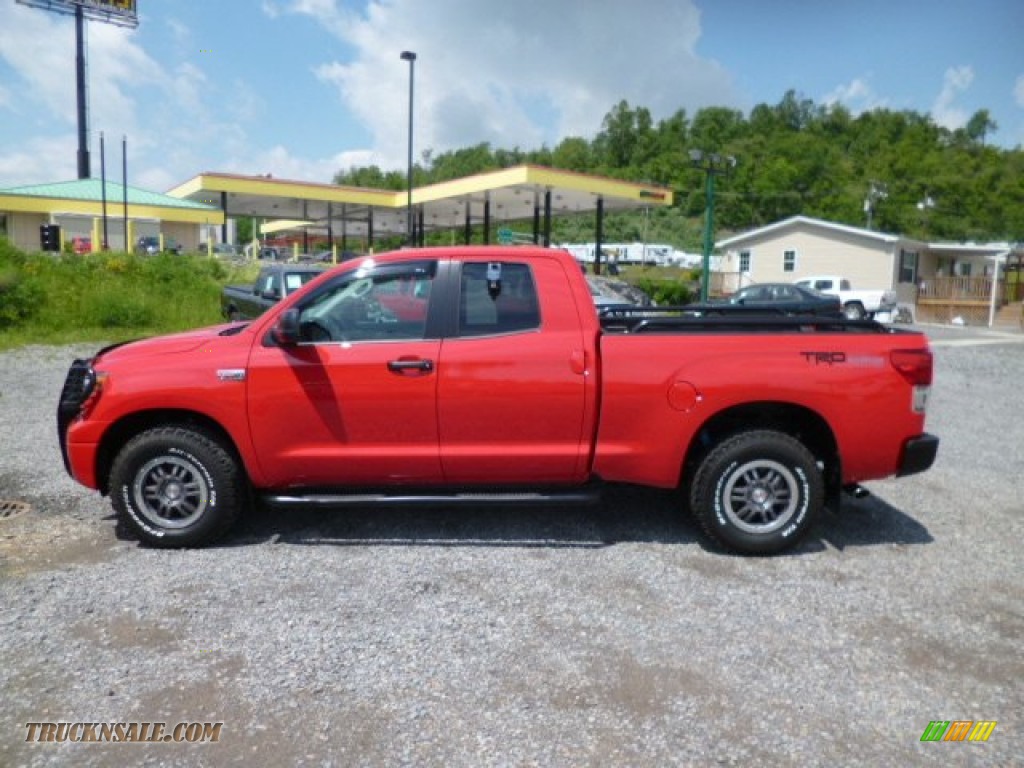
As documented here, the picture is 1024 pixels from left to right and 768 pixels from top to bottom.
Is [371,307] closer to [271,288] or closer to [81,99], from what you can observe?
[271,288]

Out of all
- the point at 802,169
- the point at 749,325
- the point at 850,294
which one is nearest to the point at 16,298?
the point at 749,325

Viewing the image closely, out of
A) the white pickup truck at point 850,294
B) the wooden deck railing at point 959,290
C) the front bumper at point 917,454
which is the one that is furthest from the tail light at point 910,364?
the wooden deck railing at point 959,290

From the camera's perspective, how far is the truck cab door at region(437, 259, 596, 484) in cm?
449

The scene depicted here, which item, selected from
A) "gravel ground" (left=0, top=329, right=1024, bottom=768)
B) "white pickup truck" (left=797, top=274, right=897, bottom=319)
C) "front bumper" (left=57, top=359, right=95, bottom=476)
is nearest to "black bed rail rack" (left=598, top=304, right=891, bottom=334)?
"gravel ground" (left=0, top=329, right=1024, bottom=768)

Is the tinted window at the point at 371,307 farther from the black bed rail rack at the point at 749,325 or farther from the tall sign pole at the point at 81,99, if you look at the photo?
the tall sign pole at the point at 81,99

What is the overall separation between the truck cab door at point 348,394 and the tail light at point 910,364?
272cm

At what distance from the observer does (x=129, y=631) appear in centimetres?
367

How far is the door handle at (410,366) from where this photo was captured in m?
4.48

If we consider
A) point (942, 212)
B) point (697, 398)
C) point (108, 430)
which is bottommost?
point (108, 430)

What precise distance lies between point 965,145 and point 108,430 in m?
101

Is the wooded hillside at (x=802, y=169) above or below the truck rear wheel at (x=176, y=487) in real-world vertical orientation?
above

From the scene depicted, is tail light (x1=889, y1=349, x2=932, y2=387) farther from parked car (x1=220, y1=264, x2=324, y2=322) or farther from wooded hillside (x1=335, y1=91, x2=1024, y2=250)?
wooded hillside (x1=335, y1=91, x2=1024, y2=250)

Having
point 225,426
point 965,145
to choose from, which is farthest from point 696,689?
point 965,145

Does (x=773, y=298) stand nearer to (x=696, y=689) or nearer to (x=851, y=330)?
(x=851, y=330)
